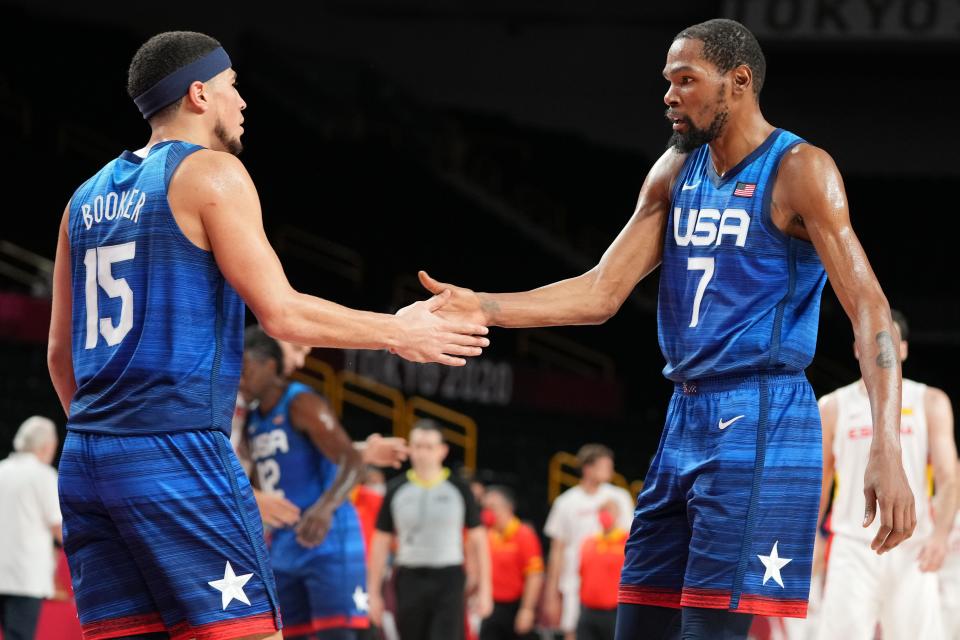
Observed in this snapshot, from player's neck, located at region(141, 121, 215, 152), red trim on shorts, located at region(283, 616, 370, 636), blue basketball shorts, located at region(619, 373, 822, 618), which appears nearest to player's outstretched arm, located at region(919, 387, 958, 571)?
red trim on shorts, located at region(283, 616, 370, 636)

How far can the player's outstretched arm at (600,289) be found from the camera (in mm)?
4703

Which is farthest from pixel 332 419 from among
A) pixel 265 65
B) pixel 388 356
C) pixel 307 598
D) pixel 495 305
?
pixel 265 65

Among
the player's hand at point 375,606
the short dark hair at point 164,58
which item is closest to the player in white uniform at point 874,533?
the short dark hair at point 164,58

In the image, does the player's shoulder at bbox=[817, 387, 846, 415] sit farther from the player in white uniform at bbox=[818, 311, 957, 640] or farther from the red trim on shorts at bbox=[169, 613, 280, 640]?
the red trim on shorts at bbox=[169, 613, 280, 640]

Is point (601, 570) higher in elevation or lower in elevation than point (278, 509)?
lower

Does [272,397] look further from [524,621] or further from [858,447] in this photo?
[524,621]

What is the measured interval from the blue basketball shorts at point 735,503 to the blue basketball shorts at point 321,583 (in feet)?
11.1

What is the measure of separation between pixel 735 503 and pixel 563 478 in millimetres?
14872

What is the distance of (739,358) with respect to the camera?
4.22 meters

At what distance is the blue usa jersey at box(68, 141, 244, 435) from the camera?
12.7 feet

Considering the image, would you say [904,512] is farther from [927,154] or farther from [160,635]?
[927,154]

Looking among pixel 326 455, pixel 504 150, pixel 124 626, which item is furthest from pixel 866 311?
pixel 504 150

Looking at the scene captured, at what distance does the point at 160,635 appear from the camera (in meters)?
3.91

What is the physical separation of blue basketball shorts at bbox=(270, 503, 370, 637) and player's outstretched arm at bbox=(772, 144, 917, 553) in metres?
4.07
